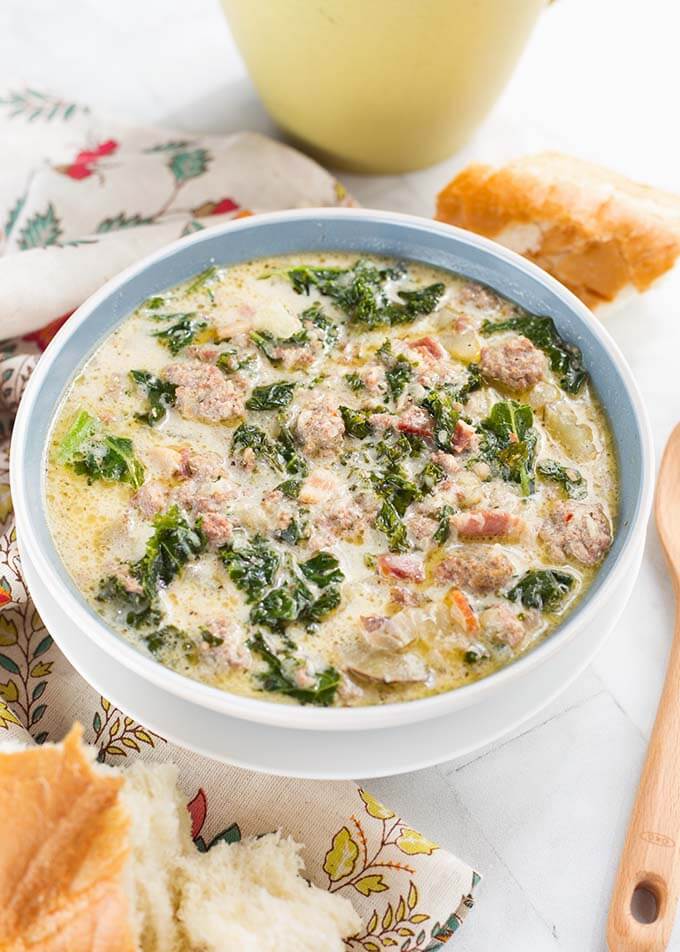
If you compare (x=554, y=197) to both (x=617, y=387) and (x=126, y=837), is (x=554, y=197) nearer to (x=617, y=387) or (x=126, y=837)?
(x=617, y=387)

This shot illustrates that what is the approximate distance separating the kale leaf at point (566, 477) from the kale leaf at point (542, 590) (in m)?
0.34

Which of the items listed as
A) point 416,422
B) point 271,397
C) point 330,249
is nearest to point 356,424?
point 416,422

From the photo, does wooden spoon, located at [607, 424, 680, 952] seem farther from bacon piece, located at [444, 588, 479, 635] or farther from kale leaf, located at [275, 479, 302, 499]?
kale leaf, located at [275, 479, 302, 499]

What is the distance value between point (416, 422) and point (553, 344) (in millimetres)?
643

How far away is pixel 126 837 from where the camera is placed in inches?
105

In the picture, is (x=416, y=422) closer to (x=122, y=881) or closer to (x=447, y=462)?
(x=447, y=462)

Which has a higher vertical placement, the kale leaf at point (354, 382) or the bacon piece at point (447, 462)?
the bacon piece at point (447, 462)

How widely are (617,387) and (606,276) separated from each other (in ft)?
3.46

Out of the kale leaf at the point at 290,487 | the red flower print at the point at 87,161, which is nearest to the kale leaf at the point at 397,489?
the kale leaf at the point at 290,487

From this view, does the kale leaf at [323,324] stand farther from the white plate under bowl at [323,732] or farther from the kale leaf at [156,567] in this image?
the white plate under bowl at [323,732]

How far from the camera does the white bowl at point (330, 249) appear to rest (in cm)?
290

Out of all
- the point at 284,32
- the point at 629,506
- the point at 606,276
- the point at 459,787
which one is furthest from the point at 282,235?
the point at 459,787

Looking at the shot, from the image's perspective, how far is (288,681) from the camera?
3041mm

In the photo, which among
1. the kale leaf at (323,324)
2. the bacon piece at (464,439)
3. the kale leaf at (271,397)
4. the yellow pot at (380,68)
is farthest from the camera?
the yellow pot at (380,68)
